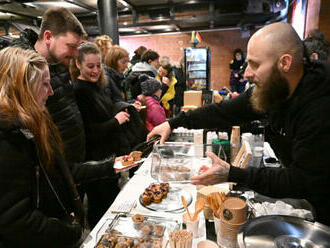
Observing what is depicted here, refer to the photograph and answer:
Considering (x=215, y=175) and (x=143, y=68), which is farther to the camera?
(x=143, y=68)

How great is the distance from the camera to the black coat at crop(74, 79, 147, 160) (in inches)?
86.2

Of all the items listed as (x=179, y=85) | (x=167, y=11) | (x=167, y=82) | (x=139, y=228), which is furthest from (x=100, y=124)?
(x=167, y=11)

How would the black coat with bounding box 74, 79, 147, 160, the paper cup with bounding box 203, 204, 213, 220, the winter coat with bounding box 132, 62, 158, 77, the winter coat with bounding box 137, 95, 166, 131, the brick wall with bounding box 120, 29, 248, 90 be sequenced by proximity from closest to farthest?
the paper cup with bounding box 203, 204, 213, 220 → the black coat with bounding box 74, 79, 147, 160 → the winter coat with bounding box 137, 95, 166, 131 → the winter coat with bounding box 132, 62, 158, 77 → the brick wall with bounding box 120, 29, 248, 90

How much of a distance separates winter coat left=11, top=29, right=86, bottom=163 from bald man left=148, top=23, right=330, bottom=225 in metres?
1.07

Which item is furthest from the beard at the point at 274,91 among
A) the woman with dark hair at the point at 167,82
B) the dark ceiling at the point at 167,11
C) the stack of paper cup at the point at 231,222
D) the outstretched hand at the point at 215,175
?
the dark ceiling at the point at 167,11

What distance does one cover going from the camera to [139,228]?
1.19 metres

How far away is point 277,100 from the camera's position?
123 cm

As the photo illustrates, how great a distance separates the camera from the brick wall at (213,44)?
10.5 metres

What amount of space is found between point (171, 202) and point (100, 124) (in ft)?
3.68

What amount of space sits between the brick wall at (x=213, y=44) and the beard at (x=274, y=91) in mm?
9504

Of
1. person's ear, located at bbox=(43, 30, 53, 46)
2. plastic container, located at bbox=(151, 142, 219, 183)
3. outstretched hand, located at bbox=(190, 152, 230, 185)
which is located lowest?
plastic container, located at bbox=(151, 142, 219, 183)

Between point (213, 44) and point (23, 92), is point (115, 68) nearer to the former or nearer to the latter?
point (23, 92)

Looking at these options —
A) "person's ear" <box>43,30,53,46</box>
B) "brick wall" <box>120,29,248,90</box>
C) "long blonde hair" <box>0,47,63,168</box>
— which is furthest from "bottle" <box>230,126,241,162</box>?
"brick wall" <box>120,29,248,90</box>

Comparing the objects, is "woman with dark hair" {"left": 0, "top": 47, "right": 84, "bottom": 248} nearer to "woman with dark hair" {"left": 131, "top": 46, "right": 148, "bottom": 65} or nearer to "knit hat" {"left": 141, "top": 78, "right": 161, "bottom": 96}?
"knit hat" {"left": 141, "top": 78, "right": 161, "bottom": 96}
